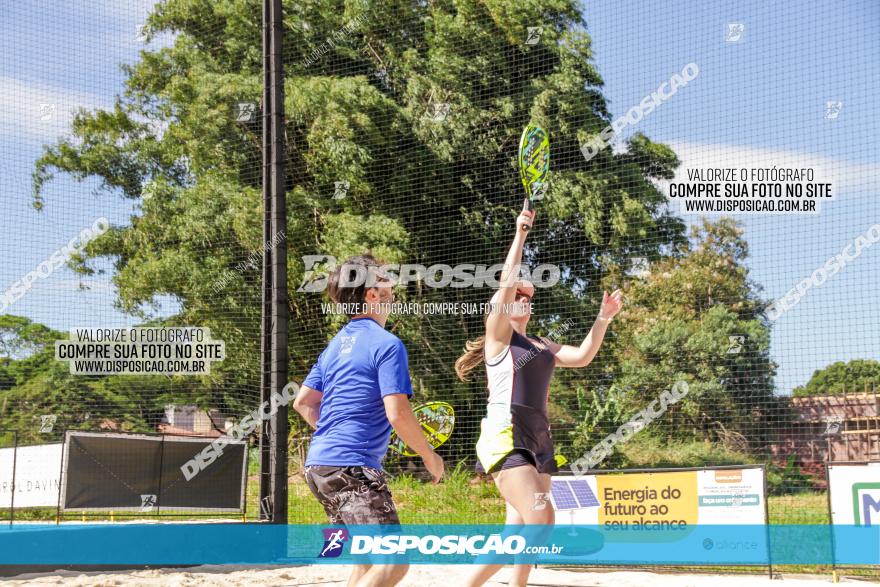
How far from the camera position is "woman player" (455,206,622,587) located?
3807mm

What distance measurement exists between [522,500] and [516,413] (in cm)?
40

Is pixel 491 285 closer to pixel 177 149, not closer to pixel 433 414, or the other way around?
A: pixel 433 414

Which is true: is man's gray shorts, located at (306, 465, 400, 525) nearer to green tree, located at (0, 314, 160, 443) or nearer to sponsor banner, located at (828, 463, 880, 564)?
sponsor banner, located at (828, 463, 880, 564)

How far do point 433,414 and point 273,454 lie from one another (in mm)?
2892

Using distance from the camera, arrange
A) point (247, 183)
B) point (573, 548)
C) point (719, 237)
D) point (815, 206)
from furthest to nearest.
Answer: point (719, 237) < point (247, 183) < point (815, 206) < point (573, 548)

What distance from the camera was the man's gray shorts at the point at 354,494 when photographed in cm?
298

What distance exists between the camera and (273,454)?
7.77m

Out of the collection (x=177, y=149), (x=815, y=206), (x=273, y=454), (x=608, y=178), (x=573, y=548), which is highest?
(x=177, y=149)

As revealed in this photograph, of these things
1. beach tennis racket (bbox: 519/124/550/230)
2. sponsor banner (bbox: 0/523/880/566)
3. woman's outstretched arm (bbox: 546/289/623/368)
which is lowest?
sponsor banner (bbox: 0/523/880/566)

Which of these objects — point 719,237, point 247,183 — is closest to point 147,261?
point 247,183

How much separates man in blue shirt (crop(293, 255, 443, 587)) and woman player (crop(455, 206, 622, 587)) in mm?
784

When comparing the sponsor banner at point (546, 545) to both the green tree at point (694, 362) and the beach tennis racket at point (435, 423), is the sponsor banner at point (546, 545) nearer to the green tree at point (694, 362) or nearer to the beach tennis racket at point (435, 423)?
the beach tennis racket at point (435, 423)

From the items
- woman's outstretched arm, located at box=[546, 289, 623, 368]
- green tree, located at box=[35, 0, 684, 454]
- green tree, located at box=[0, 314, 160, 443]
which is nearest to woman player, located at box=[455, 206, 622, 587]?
woman's outstretched arm, located at box=[546, 289, 623, 368]

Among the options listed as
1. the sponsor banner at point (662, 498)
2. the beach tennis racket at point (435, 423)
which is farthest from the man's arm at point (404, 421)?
the beach tennis racket at point (435, 423)
